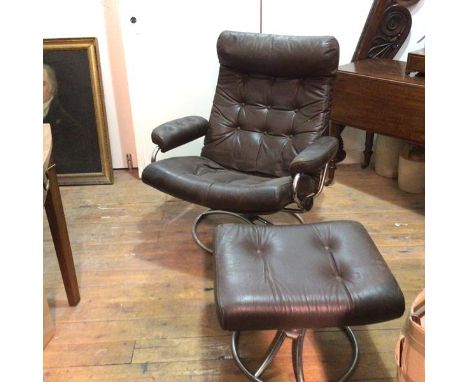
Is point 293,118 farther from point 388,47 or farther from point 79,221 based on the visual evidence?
point 79,221

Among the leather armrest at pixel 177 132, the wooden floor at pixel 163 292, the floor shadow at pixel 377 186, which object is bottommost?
the wooden floor at pixel 163 292

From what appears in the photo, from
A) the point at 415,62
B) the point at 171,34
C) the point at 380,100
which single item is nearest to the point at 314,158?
the point at 380,100

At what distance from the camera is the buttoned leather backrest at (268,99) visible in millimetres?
2227

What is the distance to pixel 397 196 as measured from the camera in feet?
9.07

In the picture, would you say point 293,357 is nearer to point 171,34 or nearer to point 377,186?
point 377,186

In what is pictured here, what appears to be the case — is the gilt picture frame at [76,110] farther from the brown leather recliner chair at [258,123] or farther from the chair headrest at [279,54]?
the chair headrest at [279,54]

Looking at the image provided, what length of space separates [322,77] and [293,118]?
0.81 ft

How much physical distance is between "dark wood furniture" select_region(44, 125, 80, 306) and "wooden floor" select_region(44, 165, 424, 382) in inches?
3.8

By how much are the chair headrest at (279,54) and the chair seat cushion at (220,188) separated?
1.94ft

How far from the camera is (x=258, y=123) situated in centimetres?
238

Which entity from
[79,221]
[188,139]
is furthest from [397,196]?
[79,221]

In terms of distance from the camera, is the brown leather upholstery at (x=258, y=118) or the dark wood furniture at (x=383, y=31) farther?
the dark wood furniture at (x=383, y=31)

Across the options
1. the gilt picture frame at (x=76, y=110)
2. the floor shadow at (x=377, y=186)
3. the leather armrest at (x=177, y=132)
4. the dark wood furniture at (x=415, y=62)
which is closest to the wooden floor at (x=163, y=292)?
the floor shadow at (x=377, y=186)

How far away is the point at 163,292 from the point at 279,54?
1.28 m
